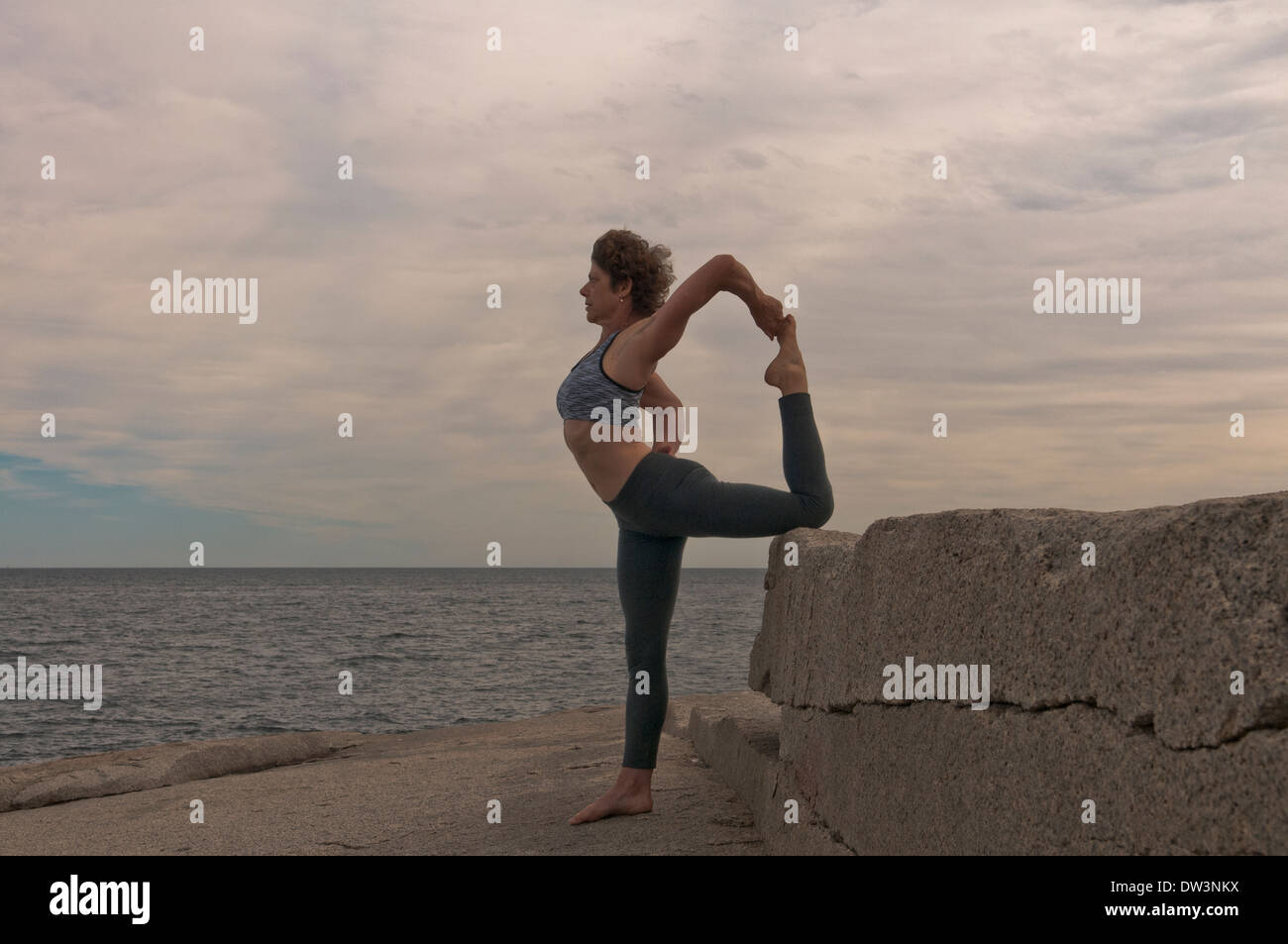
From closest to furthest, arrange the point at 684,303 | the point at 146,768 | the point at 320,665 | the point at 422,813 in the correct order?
1. the point at 684,303
2. the point at 422,813
3. the point at 146,768
4. the point at 320,665

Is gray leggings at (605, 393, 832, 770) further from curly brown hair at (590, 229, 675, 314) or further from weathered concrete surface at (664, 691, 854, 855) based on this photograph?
curly brown hair at (590, 229, 675, 314)

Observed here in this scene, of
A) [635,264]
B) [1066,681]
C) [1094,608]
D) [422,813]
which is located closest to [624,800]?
[422,813]

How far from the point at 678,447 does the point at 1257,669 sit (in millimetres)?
2635

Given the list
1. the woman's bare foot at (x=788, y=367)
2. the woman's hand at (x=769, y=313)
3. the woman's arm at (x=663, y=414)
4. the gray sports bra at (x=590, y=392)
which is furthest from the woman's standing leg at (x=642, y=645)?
the woman's hand at (x=769, y=313)

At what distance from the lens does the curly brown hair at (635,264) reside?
4000 millimetres

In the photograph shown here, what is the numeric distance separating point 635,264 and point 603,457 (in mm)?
879

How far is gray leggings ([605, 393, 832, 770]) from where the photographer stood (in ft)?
11.5

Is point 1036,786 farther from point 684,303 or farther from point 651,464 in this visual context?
point 684,303

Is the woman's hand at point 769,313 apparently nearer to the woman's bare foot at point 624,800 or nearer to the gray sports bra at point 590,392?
the gray sports bra at point 590,392

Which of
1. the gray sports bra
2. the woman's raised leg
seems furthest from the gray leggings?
Result: the gray sports bra

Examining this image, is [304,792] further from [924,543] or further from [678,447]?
[924,543]

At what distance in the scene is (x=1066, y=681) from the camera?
196 cm

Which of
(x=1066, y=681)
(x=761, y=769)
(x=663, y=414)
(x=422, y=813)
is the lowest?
(x=422, y=813)

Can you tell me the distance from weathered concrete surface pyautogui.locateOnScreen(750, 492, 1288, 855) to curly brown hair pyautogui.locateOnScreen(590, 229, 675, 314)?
149cm
